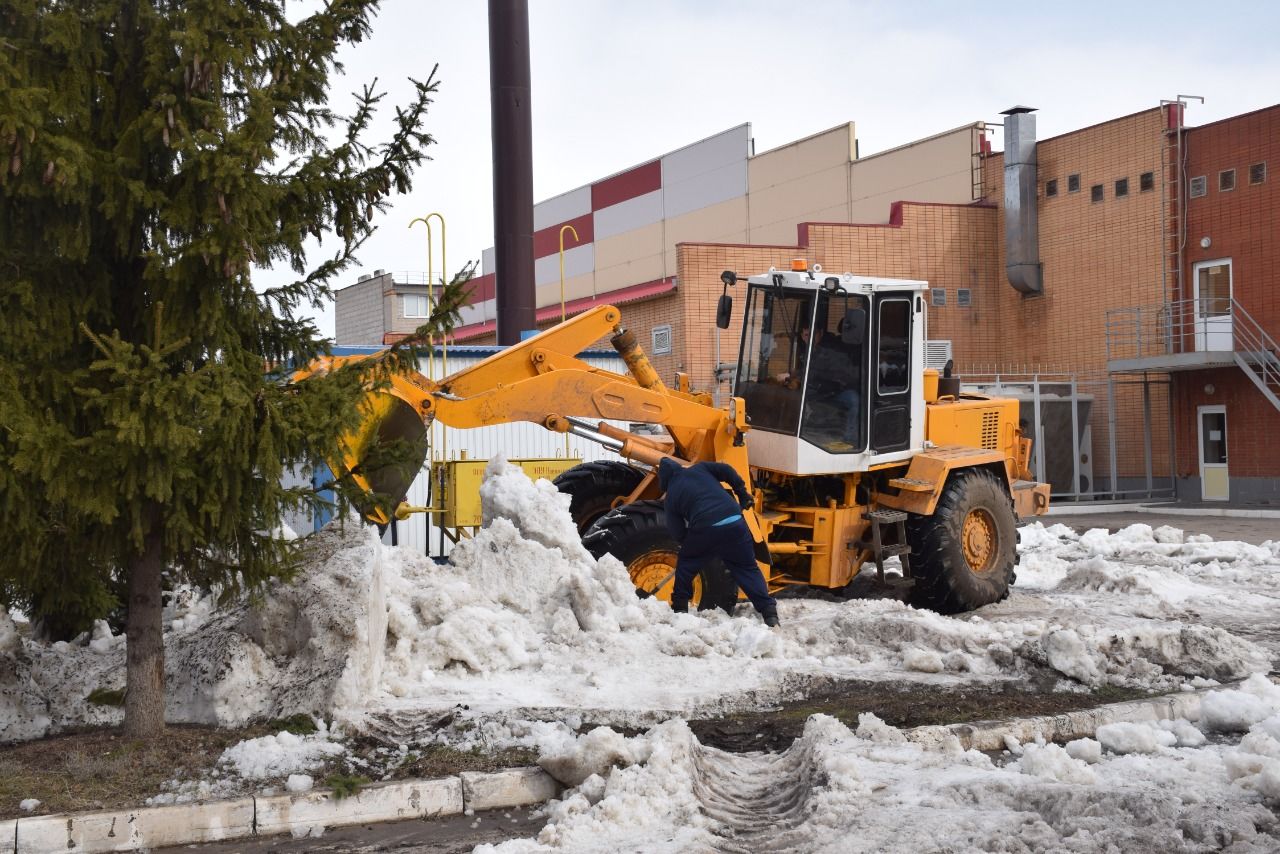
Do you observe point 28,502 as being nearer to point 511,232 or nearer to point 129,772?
point 129,772

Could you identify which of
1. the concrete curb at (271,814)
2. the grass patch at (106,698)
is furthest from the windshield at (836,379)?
the grass patch at (106,698)

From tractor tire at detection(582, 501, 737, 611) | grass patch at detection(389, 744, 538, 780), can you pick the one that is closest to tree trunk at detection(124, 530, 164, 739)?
grass patch at detection(389, 744, 538, 780)

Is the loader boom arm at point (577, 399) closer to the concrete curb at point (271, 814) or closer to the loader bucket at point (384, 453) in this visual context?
the loader bucket at point (384, 453)

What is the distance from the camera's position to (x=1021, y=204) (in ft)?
94.3

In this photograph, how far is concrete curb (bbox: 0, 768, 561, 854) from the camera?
5.45m

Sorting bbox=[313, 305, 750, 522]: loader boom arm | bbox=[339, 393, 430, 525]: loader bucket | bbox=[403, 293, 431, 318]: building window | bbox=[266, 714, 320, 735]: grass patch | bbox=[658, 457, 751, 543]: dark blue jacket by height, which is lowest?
bbox=[266, 714, 320, 735]: grass patch

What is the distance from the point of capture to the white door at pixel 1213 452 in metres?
25.7

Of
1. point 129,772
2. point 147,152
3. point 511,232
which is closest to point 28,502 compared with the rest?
point 129,772

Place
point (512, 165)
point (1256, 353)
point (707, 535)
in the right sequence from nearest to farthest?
1. point (707, 535)
2. point (512, 165)
3. point (1256, 353)

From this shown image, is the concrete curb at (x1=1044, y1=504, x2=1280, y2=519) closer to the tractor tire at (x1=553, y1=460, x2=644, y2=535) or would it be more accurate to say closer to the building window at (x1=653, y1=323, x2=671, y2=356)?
the building window at (x1=653, y1=323, x2=671, y2=356)

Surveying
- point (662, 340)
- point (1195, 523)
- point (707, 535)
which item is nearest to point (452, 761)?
point (707, 535)

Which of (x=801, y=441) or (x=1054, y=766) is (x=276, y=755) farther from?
(x=801, y=441)

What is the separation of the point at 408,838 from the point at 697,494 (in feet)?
15.0

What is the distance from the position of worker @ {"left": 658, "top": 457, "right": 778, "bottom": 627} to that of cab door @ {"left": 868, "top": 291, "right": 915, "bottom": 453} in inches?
84.6
